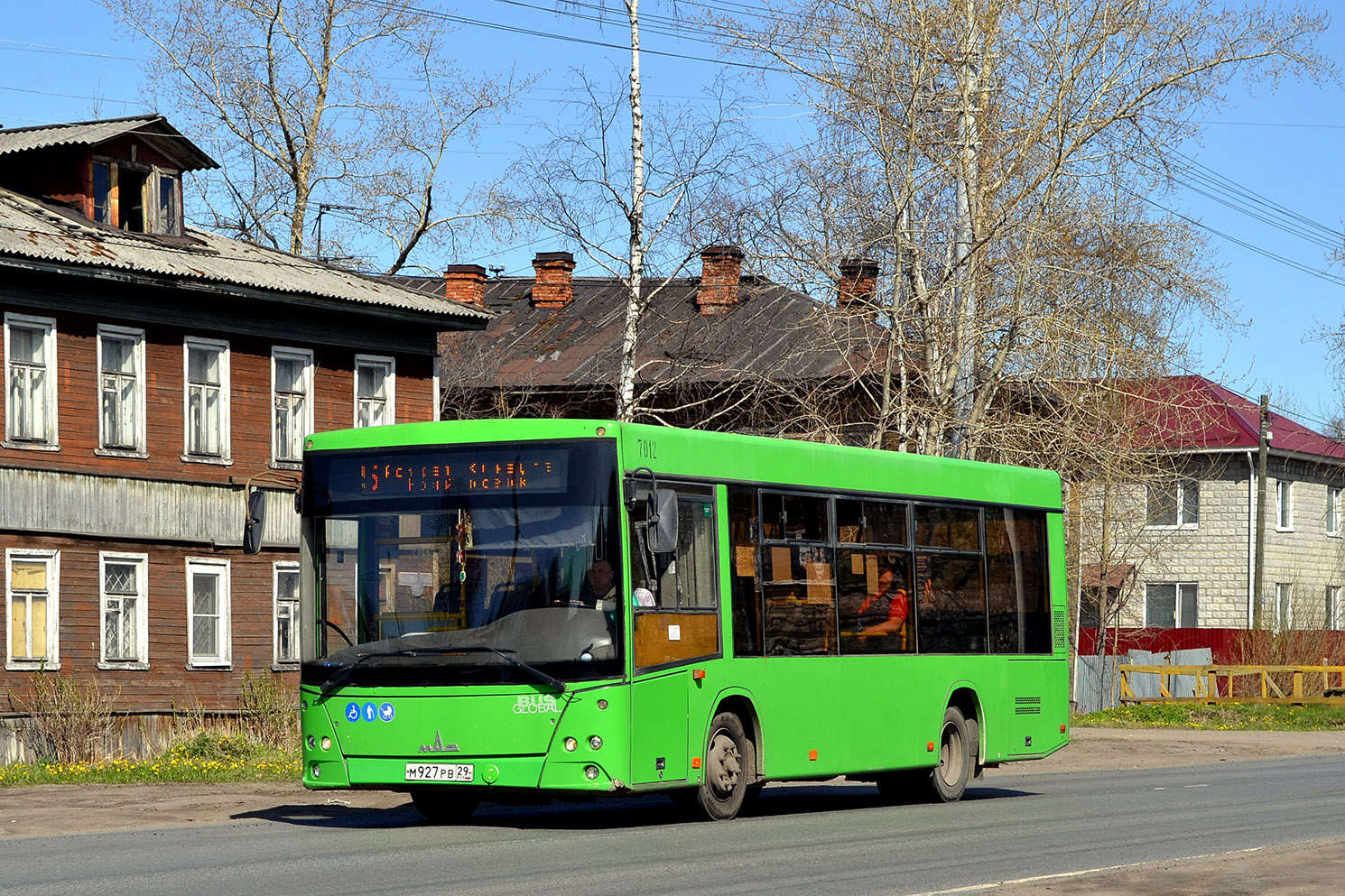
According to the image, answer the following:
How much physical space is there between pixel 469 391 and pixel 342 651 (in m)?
31.1

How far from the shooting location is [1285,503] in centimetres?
5900

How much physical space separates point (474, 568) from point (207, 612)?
1720cm

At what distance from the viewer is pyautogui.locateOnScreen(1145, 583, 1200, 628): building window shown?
191 feet

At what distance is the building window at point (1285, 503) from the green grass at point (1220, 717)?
18.6 metres

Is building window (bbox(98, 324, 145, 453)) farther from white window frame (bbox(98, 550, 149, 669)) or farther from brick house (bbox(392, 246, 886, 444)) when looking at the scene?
brick house (bbox(392, 246, 886, 444))

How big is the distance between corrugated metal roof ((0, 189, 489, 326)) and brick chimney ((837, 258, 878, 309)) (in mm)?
7747

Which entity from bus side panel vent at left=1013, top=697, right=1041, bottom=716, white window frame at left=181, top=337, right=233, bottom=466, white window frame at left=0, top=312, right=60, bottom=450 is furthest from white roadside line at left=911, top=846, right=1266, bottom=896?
white window frame at left=181, top=337, right=233, bottom=466

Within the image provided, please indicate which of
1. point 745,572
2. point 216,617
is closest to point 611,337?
point 216,617

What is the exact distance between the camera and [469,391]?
45062 millimetres

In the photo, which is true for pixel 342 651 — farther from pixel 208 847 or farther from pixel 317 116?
pixel 317 116

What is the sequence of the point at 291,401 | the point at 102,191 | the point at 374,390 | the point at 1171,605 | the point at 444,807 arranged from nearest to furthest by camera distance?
the point at 444,807 → the point at 102,191 → the point at 291,401 → the point at 374,390 → the point at 1171,605

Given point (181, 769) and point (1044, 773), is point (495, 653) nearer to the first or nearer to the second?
point (181, 769)

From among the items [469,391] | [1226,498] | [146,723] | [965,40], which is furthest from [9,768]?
[1226,498]

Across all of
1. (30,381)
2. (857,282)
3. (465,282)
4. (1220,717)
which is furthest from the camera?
(465,282)
